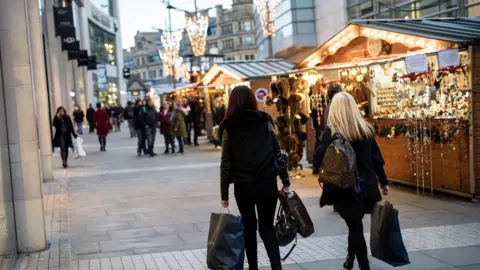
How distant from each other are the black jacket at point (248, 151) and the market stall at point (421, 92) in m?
4.72

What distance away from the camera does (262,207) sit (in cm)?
516

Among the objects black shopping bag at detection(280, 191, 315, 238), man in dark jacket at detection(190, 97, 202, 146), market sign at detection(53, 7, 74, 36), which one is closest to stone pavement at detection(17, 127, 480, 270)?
black shopping bag at detection(280, 191, 315, 238)

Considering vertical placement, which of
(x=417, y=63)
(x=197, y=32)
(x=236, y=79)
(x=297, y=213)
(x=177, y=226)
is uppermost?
(x=197, y=32)

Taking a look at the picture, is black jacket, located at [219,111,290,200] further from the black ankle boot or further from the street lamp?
the street lamp

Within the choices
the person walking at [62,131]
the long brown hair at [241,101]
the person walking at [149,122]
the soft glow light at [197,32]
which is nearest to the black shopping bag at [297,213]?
the long brown hair at [241,101]

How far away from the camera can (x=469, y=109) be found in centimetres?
901

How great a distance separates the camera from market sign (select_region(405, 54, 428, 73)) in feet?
30.1

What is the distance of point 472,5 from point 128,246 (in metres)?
15.7

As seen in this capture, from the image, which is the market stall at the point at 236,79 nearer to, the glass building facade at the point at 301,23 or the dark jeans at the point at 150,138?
the dark jeans at the point at 150,138

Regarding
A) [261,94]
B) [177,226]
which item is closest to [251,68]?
[261,94]

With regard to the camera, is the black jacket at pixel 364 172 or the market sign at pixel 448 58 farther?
the market sign at pixel 448 58

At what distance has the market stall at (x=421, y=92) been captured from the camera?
8.98 metres

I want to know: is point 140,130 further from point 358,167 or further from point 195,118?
point 358,167

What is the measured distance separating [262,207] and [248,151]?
49cm
